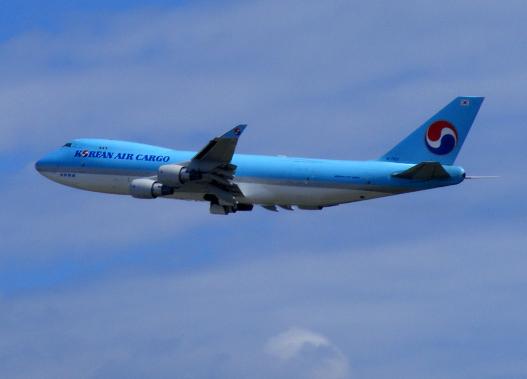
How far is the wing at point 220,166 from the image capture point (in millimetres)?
88312

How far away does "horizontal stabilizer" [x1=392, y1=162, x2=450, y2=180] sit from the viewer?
86.2 m

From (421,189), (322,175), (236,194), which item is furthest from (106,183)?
(421,189)

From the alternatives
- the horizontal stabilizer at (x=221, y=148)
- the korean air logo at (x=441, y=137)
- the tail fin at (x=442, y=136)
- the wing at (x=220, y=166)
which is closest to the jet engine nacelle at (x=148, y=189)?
the wing at (x=220, y=166)

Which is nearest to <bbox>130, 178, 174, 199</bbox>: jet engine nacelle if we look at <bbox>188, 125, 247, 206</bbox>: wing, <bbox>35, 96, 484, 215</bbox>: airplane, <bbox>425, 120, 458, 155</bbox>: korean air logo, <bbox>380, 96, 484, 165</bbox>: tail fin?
<bbox>35, 96, 484, 215</bbox>: airplane

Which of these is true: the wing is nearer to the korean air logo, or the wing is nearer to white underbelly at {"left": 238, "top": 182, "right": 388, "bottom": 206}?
white underbelly at {"left": 238, "top": 182, "right": 388, "bottom": 206}

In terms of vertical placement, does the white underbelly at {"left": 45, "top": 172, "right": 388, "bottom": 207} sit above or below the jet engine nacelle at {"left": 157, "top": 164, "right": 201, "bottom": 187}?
above

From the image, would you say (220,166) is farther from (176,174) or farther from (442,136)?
(442,136)

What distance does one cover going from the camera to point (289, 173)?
9169 centimetres

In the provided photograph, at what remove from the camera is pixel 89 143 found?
98.6 m

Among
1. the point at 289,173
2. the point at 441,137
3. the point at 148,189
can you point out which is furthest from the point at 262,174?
the point at 441,137

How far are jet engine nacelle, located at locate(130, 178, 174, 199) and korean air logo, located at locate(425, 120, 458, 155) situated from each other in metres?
17.6

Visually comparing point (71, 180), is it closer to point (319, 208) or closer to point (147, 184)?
point (147, 184)

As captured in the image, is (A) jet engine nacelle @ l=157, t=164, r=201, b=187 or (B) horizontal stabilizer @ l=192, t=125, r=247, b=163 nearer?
(B) horizontal stabilizer @ l=192, t=125, r=247, b=163

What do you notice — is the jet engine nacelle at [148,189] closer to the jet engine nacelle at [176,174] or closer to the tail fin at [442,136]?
the jet engine nacelle at [176,174]
